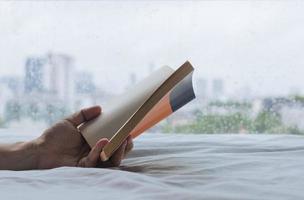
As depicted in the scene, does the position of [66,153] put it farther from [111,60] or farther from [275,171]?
[111,60]

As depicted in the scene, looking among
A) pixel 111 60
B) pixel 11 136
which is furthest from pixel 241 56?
pixel 11 136

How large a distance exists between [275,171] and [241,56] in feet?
3.97

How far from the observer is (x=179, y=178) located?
59 centimetres

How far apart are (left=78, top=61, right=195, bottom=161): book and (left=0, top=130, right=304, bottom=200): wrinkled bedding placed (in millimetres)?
56

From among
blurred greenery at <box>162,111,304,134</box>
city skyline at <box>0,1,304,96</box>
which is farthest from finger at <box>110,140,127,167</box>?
blurred greenery at <box>162,111,304,134</box>

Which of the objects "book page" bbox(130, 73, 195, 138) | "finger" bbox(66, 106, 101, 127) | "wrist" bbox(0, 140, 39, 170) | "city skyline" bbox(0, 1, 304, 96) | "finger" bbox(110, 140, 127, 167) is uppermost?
"city skyline" bbox(0, 1, 304, 96)

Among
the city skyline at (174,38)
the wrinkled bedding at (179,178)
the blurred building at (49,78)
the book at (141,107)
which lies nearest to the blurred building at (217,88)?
the city skyline at (174,38)

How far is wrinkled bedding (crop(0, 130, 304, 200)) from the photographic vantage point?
505mm

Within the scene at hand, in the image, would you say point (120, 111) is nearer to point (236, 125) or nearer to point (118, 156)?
point (118, 156)

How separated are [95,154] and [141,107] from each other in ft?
0.39

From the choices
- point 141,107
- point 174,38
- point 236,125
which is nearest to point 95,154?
point 141,107

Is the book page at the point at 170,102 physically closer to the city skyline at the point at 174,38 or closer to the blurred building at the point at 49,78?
the city skyline at the point at 174,38

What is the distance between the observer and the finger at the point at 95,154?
2.30 feet

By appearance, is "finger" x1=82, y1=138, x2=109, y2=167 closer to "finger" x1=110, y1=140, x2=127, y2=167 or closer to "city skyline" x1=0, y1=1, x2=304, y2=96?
"finger" x1=110, y1=140, x2=127, y2=167
